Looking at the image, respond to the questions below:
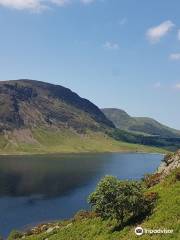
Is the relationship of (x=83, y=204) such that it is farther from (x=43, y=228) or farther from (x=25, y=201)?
(x=43, y=228)

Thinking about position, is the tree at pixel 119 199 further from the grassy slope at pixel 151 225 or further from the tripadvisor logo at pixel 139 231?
the tripadvisor logo at pixel 139 231

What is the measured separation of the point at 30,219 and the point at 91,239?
9478 cm

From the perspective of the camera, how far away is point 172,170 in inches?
2176

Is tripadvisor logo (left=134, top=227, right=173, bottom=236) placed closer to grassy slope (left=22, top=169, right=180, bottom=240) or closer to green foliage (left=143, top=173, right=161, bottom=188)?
grassy slope (left=22, top=169, right=180, bottom=240)

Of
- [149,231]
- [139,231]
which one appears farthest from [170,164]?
[149,231]

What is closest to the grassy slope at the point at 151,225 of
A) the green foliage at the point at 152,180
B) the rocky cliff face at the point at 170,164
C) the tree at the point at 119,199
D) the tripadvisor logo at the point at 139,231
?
the tripadvisor logo at the point at 139,231

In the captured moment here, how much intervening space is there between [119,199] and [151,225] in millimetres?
5413

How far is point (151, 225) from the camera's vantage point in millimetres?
36156

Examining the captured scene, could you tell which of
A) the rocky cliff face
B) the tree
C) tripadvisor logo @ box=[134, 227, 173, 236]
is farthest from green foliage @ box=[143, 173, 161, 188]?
tripadvisor logo @ box=[134, 227, 173, 236]

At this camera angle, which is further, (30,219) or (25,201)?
(25,201)

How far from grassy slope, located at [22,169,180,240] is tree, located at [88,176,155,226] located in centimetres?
190

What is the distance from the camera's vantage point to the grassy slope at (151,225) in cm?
3522

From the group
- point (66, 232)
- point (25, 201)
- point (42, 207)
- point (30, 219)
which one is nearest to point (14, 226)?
A: point (30, 219)

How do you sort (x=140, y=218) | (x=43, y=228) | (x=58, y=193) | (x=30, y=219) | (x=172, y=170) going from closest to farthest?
(x=140, y=218), (x=172, y=170), (x=43, y=228), (x=30, y=219), (x=58, y=193)
